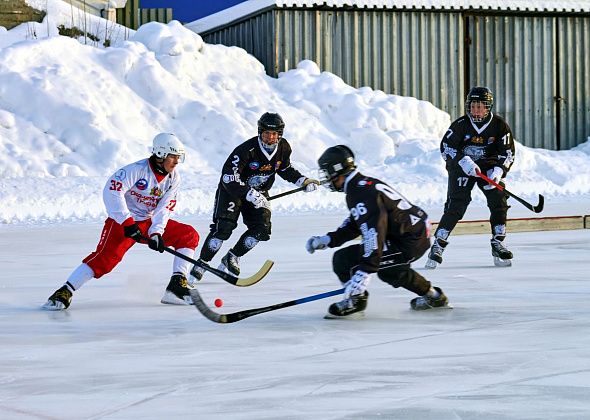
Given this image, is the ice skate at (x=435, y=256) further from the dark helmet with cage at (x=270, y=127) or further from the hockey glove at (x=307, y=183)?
the dark helmet with cage at (x=270, y=127)

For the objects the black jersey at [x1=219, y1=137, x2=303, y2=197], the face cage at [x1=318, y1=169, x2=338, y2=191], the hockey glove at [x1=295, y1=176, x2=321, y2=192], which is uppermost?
the face cage at [x1=318, y1=169, x2=338, y2=191]

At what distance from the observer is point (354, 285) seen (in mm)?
5129

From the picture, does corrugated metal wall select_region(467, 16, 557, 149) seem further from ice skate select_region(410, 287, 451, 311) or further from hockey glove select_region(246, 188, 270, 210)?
ice skate select_region(410, 287, 451, 311)

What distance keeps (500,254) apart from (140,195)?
289cm

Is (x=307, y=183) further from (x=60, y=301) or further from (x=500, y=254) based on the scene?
(x=60, y=301)

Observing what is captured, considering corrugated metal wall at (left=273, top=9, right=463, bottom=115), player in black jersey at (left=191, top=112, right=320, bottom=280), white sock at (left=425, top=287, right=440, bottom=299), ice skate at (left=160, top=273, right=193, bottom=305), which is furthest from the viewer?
corrugated metal wall at (left=273, top=9, right=463, bottom=115)

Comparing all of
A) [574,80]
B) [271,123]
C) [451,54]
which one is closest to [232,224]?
[271,123]

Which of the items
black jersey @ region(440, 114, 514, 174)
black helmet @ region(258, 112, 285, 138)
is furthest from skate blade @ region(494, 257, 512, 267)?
black helmet @ region(258, 112, 285, 138)

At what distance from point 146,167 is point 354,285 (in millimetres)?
1420

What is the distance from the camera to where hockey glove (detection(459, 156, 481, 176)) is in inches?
293

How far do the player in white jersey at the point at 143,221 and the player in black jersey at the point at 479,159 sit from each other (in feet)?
7.40

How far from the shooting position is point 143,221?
5988 mm

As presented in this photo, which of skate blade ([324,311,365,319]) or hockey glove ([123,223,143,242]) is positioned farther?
hockey glove ([123,223,143,242])

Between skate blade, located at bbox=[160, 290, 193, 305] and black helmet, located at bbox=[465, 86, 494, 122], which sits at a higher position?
black helmet, located at bbox=[465, 86, 494, 122]
